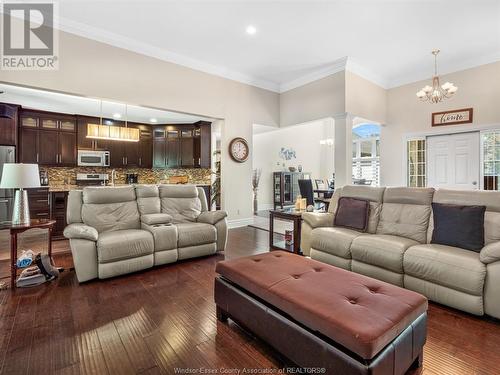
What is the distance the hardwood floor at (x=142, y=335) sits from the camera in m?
1.59

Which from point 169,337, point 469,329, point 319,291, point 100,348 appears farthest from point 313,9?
point 100,348

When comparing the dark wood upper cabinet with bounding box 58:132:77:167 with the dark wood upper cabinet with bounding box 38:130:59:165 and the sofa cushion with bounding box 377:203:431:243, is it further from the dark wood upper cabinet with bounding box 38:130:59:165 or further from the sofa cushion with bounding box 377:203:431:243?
the sofa cushion with bounding box 377:203:431:243

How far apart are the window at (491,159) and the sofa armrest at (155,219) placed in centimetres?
587

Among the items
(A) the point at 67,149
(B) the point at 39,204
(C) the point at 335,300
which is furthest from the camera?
(A) the point at 67,149

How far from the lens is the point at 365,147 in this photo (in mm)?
9031

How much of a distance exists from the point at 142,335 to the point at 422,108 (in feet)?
21.3

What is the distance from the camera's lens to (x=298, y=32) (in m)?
4.03

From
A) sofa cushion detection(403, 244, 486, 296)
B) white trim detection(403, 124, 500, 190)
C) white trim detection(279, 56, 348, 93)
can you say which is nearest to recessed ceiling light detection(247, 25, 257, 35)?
white trim detection(279, 56, 348, 93)

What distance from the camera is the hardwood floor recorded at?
62.4 inches

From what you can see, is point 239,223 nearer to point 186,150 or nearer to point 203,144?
point 203,144

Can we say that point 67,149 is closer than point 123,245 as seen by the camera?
No

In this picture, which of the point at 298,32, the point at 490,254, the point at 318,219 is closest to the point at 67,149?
the point at 298,32

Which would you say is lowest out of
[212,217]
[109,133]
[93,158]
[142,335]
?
[142,335]

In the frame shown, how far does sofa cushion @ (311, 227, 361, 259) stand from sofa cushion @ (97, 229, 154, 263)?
203 centimetres
